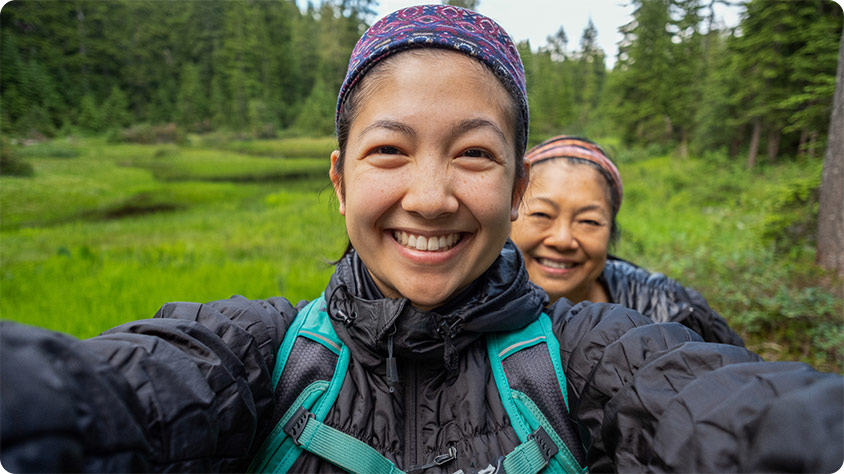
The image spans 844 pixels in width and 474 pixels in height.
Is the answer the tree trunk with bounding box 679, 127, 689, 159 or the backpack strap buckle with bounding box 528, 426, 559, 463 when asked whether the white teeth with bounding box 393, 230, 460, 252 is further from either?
the tree trunk with bounding box 679, 127, 689, 159

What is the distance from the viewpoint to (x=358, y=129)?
1.29 metres

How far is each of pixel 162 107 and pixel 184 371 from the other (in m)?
20.2

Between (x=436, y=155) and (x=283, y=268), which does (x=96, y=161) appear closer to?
(x=283, y=268)

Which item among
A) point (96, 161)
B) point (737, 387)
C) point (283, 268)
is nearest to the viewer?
point (737, 387)

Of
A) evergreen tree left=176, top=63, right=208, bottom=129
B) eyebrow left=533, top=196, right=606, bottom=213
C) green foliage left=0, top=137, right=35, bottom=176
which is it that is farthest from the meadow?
evergreen tree left=176, top=63, right=208, bottom=129

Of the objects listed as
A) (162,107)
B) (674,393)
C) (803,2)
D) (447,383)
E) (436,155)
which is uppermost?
(803,2)

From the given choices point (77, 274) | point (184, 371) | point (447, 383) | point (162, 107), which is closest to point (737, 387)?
point (447, 383)

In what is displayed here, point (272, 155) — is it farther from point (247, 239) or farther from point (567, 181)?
point (567, 181)

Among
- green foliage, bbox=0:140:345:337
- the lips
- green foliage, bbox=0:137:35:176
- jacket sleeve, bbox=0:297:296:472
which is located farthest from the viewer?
green foliage, bbox=0:137:35:176

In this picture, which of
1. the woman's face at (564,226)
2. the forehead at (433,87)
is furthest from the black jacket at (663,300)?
the forehead at (433,87)

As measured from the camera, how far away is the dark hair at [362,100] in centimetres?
126

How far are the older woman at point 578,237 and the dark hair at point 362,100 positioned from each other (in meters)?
1.11

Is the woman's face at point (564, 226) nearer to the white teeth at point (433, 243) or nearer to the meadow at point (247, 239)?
the meadow at point (247, 239)

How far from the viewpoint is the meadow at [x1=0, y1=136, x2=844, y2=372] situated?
4184 mm
